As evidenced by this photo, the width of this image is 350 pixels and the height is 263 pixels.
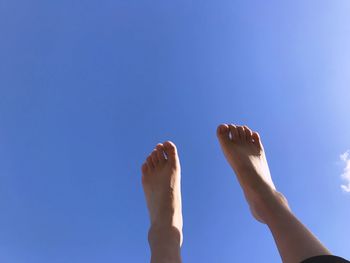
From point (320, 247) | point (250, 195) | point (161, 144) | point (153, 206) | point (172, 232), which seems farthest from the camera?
point (161, 144)

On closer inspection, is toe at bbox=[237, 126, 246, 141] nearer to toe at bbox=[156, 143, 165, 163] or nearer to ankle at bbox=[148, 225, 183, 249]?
toe at bbox=[156, 143, 165, 163]

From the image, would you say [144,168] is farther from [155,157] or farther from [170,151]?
[170,151]

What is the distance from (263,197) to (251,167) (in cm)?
39

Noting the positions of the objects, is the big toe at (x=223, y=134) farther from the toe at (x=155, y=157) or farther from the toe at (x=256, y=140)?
the toe at (x=155, y=157)

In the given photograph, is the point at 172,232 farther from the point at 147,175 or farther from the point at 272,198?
the point at 147,175

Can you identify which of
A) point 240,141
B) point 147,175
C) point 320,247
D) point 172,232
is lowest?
point 320,247

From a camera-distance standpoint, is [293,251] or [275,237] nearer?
[293,251]

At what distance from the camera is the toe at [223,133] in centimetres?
227

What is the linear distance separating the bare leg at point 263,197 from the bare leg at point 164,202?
0.37 meters

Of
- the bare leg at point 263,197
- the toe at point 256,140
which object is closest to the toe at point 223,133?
the bare leg at point 263,197

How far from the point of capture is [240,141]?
7.44 feet

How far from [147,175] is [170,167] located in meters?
0.17

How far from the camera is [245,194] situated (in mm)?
1761

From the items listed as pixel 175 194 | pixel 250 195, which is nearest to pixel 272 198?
pixel 250 195
